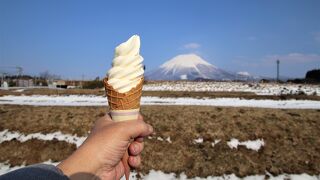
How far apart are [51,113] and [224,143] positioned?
318 inches

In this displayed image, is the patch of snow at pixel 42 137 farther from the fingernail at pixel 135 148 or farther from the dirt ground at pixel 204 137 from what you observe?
the fingernail at pixel 135 148

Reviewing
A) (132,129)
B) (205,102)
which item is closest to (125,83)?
(132,129)

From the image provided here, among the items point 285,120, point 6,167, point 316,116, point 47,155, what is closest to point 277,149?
point 285,120

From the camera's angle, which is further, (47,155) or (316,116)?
(316,116)

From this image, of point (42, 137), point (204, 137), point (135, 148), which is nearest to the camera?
point (135, 148)

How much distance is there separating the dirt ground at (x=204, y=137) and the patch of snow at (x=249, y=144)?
18 cm

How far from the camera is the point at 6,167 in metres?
13.3

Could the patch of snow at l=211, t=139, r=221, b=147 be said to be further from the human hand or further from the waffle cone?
the human hand

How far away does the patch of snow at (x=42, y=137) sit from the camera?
1486 cm

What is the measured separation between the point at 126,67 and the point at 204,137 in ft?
39.5

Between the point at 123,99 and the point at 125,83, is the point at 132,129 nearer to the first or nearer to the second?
the point at 123,99

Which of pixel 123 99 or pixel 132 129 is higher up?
pixel 123 99

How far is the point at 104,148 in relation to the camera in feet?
8.25

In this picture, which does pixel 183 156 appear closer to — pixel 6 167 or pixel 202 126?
pixel 202 126
